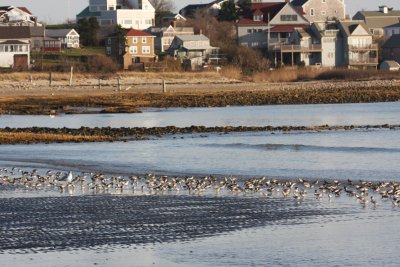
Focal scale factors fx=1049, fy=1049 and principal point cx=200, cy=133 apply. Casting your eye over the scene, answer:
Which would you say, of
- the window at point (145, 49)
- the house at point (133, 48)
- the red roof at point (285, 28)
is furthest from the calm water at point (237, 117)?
the red roof at point (285, 28)

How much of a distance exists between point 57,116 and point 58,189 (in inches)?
1006

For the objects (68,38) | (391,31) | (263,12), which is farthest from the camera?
(391,31)

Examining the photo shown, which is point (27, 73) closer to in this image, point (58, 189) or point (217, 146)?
point (217, 146)

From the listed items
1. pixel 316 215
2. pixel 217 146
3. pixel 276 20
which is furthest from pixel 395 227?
pixel 276 20

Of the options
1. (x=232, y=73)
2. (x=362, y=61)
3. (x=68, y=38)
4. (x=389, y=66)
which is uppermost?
(x=68, y=38)

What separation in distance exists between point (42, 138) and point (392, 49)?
230 ft

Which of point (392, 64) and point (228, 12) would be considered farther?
point (228, 12)

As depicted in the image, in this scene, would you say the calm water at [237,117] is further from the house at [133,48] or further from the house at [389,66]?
the house at [389,66]

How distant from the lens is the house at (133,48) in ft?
303

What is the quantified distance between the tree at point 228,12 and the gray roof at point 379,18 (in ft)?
54.5

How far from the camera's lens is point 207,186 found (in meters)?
22.7

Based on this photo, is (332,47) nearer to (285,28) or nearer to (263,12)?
(285,28)

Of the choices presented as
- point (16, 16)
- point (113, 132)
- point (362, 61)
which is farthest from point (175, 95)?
point (16, 16)

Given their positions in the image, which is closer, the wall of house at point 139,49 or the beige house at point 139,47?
the wall of house at point 139,49
